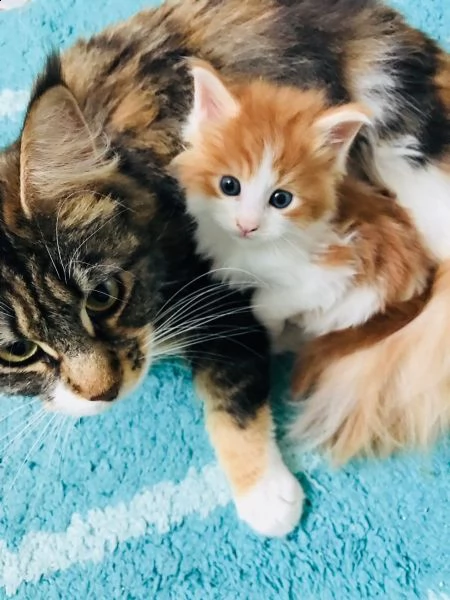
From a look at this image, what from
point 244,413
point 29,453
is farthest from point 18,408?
point 244,413

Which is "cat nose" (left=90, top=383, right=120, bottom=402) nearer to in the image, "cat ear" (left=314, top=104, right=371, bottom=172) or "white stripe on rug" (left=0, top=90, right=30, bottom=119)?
"cat ear" (left=314, top=104, right=371, bottom=172)

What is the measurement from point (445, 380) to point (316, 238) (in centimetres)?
26

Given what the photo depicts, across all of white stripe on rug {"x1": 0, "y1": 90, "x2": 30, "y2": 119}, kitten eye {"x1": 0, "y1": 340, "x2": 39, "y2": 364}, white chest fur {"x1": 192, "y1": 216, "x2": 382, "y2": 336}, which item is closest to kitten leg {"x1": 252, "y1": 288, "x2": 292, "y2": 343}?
white chest fur {"x1": 192, "y1": 216, "x2": 382, "y2": 336}

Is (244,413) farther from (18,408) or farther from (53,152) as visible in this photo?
(53,152)

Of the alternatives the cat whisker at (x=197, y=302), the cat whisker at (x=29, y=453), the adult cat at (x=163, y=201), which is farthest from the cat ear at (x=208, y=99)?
the cat whisker at (x=29, y=453)

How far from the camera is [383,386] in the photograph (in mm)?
1007

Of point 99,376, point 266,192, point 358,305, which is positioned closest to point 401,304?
point 358,305

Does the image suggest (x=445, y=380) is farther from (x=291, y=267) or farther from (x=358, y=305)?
(x=291, y=267)

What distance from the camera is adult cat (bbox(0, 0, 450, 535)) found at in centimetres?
83

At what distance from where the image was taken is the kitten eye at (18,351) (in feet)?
2.79

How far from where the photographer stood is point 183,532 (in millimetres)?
996

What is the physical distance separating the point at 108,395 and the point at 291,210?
31 cm

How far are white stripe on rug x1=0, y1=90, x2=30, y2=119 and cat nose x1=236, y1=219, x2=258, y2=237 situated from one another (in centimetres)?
67

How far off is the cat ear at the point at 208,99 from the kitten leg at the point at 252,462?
35 cm
